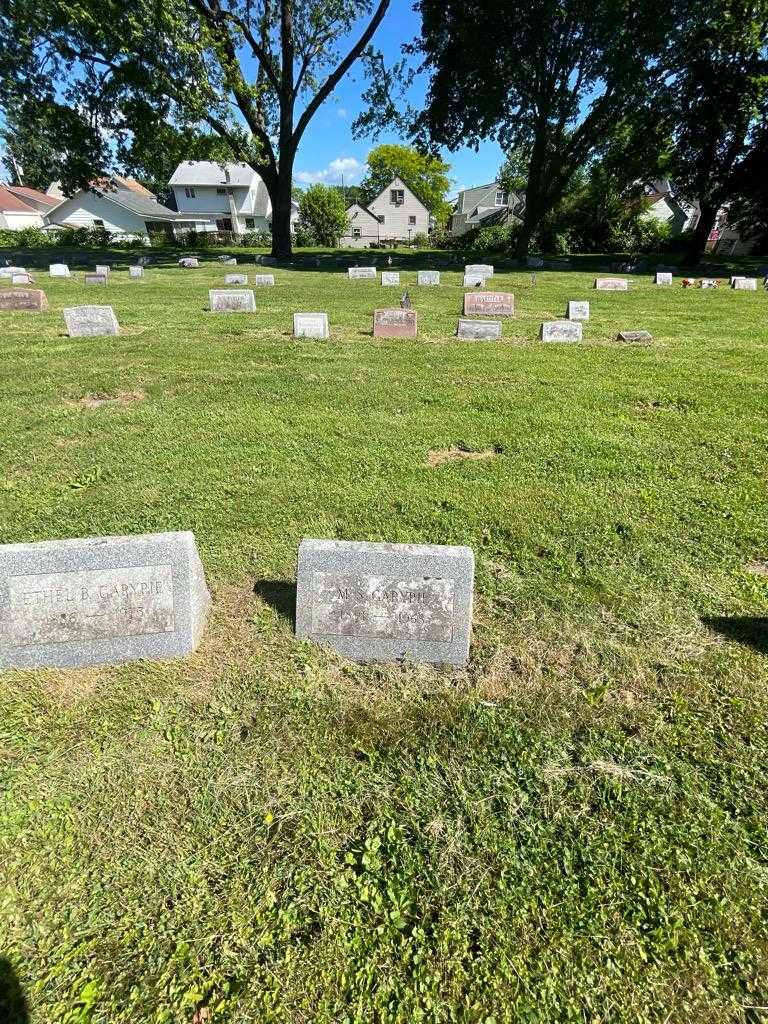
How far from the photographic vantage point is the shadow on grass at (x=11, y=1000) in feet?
5.49

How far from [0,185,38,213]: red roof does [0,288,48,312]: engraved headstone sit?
5681 centimetres

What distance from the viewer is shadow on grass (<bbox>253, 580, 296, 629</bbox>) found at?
11.1ft

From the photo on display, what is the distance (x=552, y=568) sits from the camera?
3.86 m

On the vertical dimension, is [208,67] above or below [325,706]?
above

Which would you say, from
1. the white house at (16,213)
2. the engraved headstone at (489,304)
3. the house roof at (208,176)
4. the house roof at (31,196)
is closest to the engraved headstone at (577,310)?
the engraved headstone at (489,304)

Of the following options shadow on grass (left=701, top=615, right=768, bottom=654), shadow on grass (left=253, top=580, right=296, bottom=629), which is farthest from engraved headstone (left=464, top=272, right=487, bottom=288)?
shadow on grass (left=253, top=580, right=296, bottom=629)

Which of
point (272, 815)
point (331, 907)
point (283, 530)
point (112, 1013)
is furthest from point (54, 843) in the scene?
point (283, 530)

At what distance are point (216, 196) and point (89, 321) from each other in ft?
182

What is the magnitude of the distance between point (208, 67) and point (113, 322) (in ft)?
61.5

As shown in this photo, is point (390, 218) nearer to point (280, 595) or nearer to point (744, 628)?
point (280, 595)

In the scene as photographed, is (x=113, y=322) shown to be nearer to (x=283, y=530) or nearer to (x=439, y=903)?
(x=283, y=530)

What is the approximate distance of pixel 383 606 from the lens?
2.96 m

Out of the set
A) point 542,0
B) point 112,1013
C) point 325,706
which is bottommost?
point 112,1013

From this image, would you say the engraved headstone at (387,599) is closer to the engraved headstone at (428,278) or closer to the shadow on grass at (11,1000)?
the shadow on grass at (11,1000)
